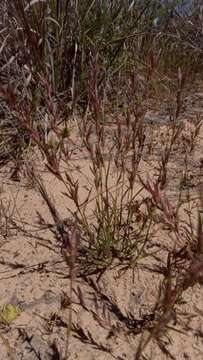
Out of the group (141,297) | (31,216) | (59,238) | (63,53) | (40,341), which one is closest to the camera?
(40,341)

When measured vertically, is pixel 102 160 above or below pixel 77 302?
above

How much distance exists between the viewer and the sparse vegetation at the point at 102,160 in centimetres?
140

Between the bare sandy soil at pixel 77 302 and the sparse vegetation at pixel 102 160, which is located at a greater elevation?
the sparse vegetation at pixel 102 160

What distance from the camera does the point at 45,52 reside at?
8.06 ft

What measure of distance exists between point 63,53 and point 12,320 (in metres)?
1.63

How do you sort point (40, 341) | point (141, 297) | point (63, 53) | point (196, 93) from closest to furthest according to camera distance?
point (40, 341)
point (141, 297)
point (63, 53)
point (196, 93)

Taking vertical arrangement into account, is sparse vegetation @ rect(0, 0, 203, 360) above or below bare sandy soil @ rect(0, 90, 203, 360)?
above

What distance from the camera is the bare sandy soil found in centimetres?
139

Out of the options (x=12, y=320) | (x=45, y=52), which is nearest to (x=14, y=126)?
(x=45, y=52)

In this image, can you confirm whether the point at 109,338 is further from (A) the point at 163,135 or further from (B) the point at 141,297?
(A) the point at 163,135

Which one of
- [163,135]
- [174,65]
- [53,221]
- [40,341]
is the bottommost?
[40,341]

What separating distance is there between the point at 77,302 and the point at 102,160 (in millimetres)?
484

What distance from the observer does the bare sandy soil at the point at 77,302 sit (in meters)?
1.39

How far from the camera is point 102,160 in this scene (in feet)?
4.93
